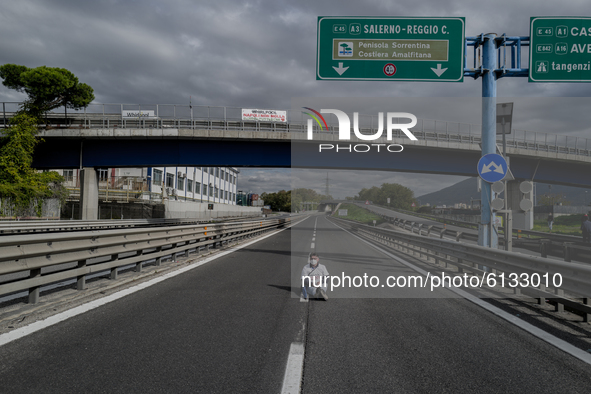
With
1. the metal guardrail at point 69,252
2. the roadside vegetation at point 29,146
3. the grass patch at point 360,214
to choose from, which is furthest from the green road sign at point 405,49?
the grass patch at point 360,214

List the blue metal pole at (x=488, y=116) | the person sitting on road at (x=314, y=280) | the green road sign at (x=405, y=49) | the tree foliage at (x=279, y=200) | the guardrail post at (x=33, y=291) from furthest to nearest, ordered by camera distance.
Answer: the tree foliage at (x=279, y=200), the green road sign at (x=405, y=49), the blue metal pole at (x=488, y=116), the person sitting on road at (x=314, y=280), the guardrail post at (x=33, y=291)

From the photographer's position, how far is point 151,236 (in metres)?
8.97

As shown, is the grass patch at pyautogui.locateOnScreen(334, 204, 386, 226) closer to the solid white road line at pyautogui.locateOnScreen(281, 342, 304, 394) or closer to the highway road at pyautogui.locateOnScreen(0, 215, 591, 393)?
the highway road at pyautogui.locateOnScreen(0, 215, 591, 393)

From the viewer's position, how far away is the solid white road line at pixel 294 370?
325cm

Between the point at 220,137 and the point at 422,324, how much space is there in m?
23.6

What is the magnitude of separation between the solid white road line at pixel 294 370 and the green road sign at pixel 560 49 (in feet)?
31.9

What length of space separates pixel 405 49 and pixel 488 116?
279cm

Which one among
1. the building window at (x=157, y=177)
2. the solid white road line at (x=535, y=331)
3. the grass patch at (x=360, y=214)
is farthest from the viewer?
the building window at (x=157, y=177)

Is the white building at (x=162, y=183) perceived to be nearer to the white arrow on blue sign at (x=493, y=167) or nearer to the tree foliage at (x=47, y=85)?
the tree foliage at (x=47, y=85)

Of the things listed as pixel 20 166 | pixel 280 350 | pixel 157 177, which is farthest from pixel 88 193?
pixel 157 177

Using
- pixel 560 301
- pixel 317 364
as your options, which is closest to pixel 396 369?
pixel 317 364

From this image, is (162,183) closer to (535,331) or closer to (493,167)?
Result: (493,167)

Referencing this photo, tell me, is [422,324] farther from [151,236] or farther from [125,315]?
[151,236]

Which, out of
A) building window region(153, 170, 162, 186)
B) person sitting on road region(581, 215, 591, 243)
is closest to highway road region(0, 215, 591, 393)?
person sitting on road region(581, 215, 591, 243)
